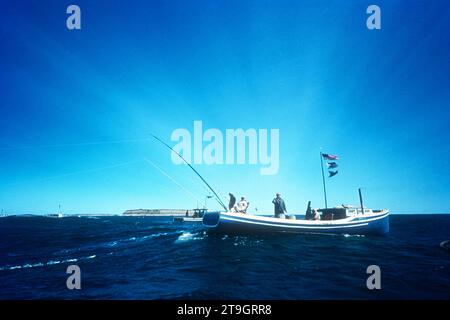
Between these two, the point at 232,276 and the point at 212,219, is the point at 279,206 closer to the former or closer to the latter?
the point at 212,219

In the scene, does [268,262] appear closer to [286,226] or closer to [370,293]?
[370,293]

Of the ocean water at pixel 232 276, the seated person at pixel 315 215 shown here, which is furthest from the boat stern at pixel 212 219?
the seated person at pixel 315 215

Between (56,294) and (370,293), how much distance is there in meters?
10.5

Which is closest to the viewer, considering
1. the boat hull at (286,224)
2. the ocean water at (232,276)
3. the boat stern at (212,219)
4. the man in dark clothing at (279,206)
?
the ocean water at (232,276)

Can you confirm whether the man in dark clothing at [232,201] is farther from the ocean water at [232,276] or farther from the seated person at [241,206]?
the ocean water at [232,276]

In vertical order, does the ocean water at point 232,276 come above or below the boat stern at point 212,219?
below

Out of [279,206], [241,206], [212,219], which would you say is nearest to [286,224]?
[279,206]

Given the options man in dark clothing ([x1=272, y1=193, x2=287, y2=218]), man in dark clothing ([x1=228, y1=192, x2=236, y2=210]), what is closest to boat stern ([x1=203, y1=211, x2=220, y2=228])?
man in dark clothing ([x1=228, y1=192, x2=236, y2=210])

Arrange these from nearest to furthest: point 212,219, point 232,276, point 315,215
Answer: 1. point 232,276
2. point 212,219
3. point 315,215

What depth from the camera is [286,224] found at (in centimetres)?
2145

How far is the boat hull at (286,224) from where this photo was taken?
19828 mm

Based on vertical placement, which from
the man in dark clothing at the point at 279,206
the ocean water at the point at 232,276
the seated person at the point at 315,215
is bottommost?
the ocean water at the point at 232,276
